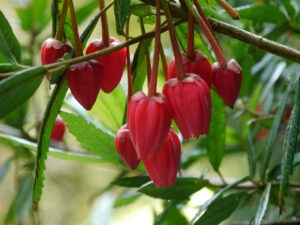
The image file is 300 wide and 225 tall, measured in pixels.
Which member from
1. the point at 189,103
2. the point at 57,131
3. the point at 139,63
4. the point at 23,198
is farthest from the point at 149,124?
the point at 23,198

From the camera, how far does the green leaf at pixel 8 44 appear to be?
559 millimetres

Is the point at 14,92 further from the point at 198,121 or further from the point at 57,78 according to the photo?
the point at 198,121

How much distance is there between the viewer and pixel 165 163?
1.74 ft

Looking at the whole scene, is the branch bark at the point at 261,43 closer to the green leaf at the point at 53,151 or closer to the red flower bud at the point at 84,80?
the red flower bud at the point at 84,80

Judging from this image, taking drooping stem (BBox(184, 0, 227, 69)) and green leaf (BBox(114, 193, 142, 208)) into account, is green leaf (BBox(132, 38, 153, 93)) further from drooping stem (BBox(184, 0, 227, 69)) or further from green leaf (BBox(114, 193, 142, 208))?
green leaf (BBox(114, 193, 142, 208))

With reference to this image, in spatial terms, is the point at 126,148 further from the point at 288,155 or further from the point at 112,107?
the point at 112,107

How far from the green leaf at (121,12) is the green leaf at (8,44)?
0.13 m

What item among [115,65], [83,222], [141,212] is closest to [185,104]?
[115,65]

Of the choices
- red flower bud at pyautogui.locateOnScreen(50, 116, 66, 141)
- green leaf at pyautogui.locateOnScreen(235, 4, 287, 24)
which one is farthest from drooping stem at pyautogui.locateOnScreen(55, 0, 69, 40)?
red flower bud at pyautogui.locateOnScreen(50, 116, 66, 141)

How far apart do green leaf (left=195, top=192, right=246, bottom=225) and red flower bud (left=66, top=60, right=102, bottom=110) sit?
26cm

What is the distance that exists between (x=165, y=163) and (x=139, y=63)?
0.59 ft

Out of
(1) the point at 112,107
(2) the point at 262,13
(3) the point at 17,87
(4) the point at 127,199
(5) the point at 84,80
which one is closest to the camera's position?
(3) the point at 17,87

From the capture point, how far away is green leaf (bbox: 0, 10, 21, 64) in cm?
56

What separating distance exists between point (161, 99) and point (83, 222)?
8.93 ft
